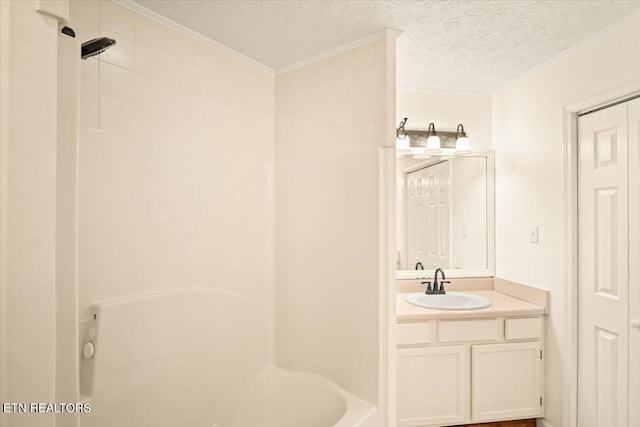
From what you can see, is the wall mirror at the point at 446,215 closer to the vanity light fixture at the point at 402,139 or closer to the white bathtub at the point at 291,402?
the vanity light fixture at the point at 402,139

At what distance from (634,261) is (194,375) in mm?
2238

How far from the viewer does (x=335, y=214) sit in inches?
79.0

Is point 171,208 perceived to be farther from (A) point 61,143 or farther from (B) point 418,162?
A: (B) point 418,162

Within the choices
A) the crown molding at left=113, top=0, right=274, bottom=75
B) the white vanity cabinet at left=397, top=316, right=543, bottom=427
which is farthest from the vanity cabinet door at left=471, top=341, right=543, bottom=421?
the crown molding at left=113, top=0, right=274, bottom=75

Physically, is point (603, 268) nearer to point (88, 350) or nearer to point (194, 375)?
point (194, 375)

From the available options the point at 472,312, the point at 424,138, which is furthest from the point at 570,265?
the point at 424,138

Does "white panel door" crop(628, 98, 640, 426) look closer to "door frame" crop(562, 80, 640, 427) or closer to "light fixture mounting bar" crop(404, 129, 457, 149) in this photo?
"door frame" crop(562, 80, 640, 427)

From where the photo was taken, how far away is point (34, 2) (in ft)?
2.02

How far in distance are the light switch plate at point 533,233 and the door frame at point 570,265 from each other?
255mm

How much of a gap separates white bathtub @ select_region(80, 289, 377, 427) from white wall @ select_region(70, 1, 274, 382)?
47mm

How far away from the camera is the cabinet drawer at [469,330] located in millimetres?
2209

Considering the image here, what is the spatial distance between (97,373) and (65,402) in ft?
2.28

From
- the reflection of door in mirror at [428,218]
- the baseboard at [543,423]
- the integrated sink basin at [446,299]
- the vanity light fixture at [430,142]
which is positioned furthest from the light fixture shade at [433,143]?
the baseboard at [543,423]

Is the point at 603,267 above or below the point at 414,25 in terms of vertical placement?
below
